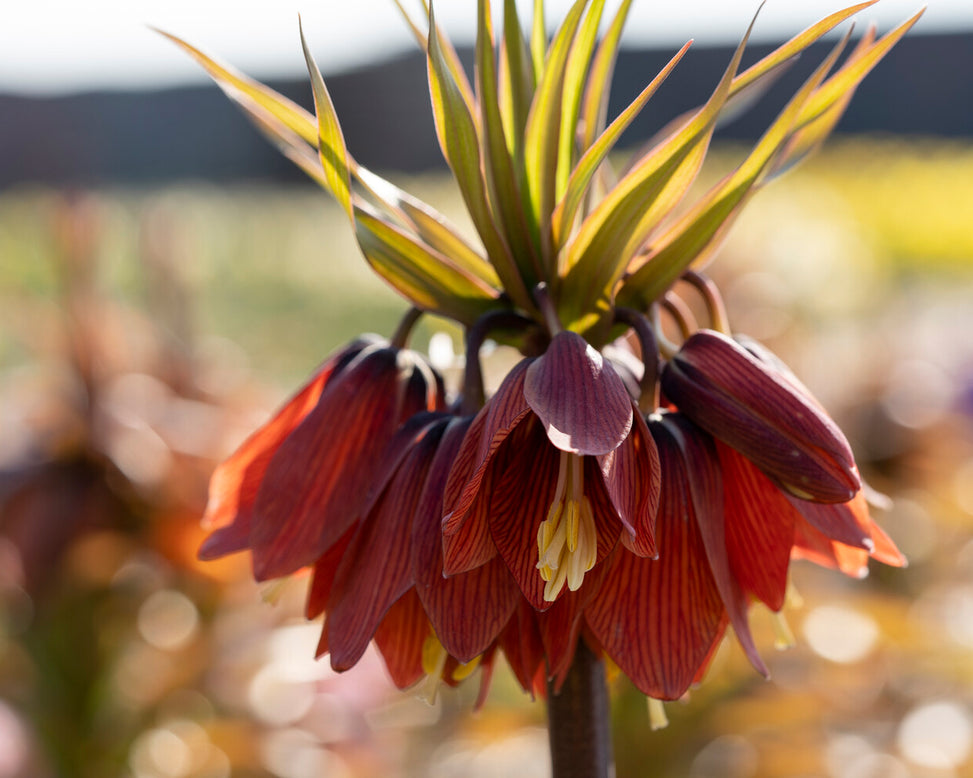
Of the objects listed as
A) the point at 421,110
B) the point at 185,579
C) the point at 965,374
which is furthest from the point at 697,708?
the point at 421,110

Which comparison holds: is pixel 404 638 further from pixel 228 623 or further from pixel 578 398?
pixel 228 623

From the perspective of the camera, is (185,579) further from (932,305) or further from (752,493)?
(932,305)

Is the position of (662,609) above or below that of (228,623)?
above

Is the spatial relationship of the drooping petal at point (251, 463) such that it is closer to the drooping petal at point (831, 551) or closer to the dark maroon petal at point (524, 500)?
the dark maroon petal at point (524, 500)

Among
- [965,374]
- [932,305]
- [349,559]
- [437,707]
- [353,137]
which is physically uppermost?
[349,559]

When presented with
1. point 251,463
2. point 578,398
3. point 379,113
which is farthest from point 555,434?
point 379,113

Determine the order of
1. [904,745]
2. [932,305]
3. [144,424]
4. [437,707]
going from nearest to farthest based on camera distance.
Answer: [904,745] → [144,424] → [437,707] → [932,305]

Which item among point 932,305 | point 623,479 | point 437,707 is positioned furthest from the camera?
point 932,305

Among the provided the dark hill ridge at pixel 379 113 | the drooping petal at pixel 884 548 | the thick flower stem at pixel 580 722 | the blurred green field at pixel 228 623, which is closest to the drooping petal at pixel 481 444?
the thick flower stem at pixel 580 722
